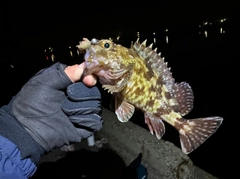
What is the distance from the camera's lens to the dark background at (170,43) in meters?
7.44

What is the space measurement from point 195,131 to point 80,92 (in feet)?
5.27

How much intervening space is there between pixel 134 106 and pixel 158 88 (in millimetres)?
416

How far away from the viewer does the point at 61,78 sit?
2.80 m

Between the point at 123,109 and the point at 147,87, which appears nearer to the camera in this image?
the point at 147,87

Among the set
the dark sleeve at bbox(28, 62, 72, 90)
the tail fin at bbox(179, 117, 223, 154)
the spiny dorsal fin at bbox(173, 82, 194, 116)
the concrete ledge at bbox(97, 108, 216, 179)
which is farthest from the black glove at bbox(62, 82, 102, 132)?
the concrete ledge at bbox(97, 108, 216, 179)

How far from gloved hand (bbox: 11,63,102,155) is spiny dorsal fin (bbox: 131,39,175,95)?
778 mm

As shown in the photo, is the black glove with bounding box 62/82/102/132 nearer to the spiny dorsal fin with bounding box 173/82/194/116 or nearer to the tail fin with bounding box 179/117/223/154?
the spiny dorsal fin with bounding box 173/82/194/116

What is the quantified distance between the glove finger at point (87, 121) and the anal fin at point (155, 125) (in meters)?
0.71

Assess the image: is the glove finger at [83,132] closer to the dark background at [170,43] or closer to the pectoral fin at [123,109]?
the pectoral fin at [123,109]

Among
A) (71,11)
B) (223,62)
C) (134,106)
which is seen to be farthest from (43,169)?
(71,11)

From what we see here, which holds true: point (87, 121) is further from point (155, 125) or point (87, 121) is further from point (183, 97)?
point (183, 97)

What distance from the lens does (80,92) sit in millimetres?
2828

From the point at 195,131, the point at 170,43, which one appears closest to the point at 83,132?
the point at 195,131

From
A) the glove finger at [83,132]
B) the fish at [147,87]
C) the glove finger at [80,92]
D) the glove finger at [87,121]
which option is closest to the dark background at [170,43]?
the fish at [147,87]
